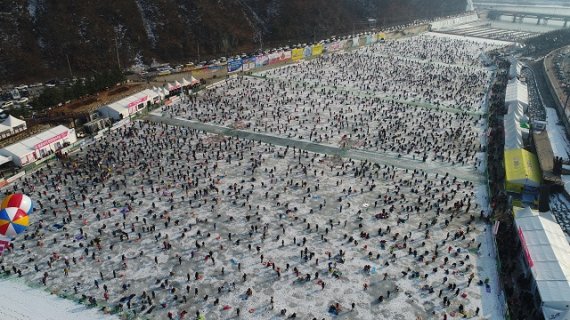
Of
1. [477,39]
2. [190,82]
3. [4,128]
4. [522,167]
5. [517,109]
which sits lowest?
[522,167]

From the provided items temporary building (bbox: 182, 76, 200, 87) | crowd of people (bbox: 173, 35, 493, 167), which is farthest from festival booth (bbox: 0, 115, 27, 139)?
temporary building (bbox: 182, 76, 200, 87)

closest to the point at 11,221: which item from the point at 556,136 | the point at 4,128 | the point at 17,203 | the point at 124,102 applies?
the point at 17,203

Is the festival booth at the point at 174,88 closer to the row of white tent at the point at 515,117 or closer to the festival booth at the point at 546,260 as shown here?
the row of white tent at the point at 515,117

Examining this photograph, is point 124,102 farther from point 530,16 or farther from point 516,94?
point 530,16

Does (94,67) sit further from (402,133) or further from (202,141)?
(402,133)

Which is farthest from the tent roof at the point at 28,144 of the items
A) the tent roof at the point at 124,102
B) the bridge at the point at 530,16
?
the bridge at the point at 530,16

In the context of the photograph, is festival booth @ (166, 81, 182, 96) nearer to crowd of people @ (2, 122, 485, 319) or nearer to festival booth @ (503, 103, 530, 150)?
crowd of people @ (2, 122, 485, 319)
